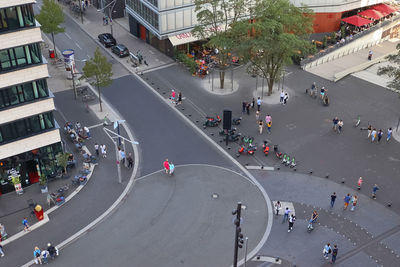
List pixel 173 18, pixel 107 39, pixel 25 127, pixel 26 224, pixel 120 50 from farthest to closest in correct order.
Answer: pixel 107 39 < pixel 120 50 < pixel 173 18 < pixel 25 127 < pixel 26 224

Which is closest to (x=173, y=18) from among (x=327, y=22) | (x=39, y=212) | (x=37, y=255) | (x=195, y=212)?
(x=327, y=22)

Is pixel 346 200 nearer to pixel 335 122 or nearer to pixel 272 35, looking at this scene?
pixel 335 122

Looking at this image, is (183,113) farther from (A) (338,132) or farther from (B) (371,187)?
(B) (371,187)

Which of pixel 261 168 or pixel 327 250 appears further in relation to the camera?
pixel 261 168

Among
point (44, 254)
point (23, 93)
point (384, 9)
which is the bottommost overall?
point (44, 254)

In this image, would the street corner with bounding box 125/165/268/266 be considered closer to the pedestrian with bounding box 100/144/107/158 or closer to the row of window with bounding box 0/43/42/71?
the pedestrian with bounding box 100/144/107/158

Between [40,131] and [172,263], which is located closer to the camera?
[172,263]

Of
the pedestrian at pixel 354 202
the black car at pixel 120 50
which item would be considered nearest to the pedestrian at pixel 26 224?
the pedestrian at pixel 354 202

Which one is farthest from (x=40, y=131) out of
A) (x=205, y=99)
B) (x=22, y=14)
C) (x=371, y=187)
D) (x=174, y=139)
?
(x=371, y=187)
